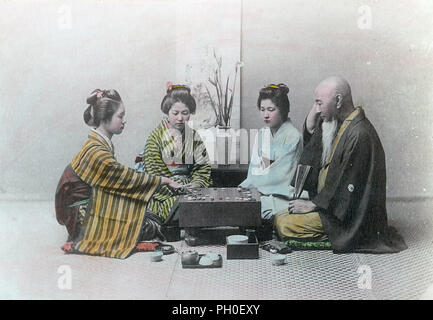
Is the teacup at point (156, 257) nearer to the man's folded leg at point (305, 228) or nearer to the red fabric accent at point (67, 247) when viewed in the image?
the red fabric accent at point (67, 247)

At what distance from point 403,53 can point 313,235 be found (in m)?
1.68

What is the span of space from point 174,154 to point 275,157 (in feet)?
2.82

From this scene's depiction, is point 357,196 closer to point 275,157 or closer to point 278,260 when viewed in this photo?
point 275,157

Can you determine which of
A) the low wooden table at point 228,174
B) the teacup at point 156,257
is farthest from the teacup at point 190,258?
the low wooden table at point 228,174

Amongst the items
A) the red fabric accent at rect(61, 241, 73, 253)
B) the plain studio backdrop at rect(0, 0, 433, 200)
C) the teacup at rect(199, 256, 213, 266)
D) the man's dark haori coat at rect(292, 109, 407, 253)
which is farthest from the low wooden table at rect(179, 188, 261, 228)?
the red fabric accent at rect(61, 241, 73, 253)

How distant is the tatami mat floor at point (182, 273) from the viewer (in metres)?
3.74

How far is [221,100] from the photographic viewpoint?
14.4 feet

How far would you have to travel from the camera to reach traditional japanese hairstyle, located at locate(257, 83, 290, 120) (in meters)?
4.37

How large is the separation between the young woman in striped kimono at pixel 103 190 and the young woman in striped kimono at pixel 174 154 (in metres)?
0.09

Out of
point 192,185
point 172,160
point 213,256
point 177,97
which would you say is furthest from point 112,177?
point 213,256

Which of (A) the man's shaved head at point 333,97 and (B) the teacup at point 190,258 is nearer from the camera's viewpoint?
(B) the teacup at point 190,258

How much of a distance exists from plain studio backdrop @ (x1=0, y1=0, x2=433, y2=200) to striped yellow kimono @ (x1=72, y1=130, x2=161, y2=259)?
15 centimetres

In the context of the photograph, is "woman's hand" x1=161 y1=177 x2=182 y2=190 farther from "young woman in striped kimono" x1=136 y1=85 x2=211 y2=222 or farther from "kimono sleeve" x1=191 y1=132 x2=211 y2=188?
"kimono sleeve" x1=191 y1=132 x2=211 y2=188
